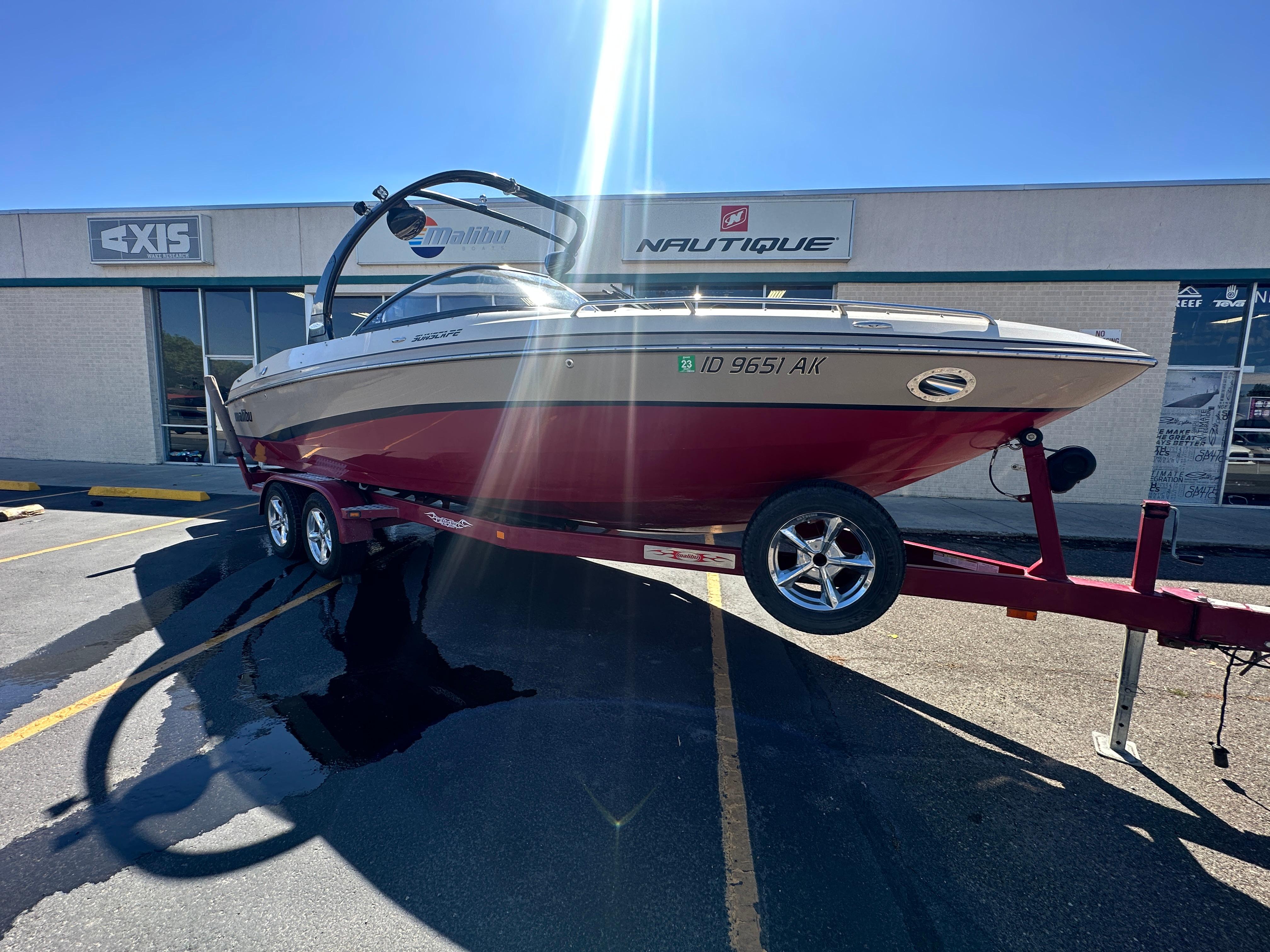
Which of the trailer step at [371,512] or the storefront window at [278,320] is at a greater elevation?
the storefront window at [278,320]

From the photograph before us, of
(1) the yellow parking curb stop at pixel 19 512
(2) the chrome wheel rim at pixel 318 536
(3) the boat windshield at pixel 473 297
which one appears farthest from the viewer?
(1) the yellow parking curb stop at pixel 19 512

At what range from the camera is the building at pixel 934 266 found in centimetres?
830

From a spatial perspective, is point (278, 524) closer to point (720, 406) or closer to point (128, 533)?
point (128, 533)

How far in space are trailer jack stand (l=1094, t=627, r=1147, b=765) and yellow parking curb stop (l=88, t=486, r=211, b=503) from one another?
32.5ft

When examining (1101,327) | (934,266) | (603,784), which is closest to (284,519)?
(603,784)

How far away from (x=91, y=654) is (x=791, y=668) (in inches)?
154

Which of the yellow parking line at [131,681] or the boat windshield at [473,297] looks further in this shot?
the boat windshield at [473,297]

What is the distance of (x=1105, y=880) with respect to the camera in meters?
→ 1.79

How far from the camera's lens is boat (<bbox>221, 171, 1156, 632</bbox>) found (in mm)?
2604

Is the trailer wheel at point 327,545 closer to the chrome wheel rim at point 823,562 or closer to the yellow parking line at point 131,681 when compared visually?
the yellow parking line at point 131,681

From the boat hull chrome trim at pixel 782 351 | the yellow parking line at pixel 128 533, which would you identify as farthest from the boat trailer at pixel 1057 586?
the yellow parking line at pixel 128 533

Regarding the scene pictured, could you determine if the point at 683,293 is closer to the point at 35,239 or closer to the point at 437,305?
the point at 437,305

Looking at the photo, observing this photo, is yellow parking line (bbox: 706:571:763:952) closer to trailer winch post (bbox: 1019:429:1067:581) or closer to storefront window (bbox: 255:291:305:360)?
trailer winch post (bbox: 1019:429:1067:581)

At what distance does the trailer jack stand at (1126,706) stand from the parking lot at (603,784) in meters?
0.08
